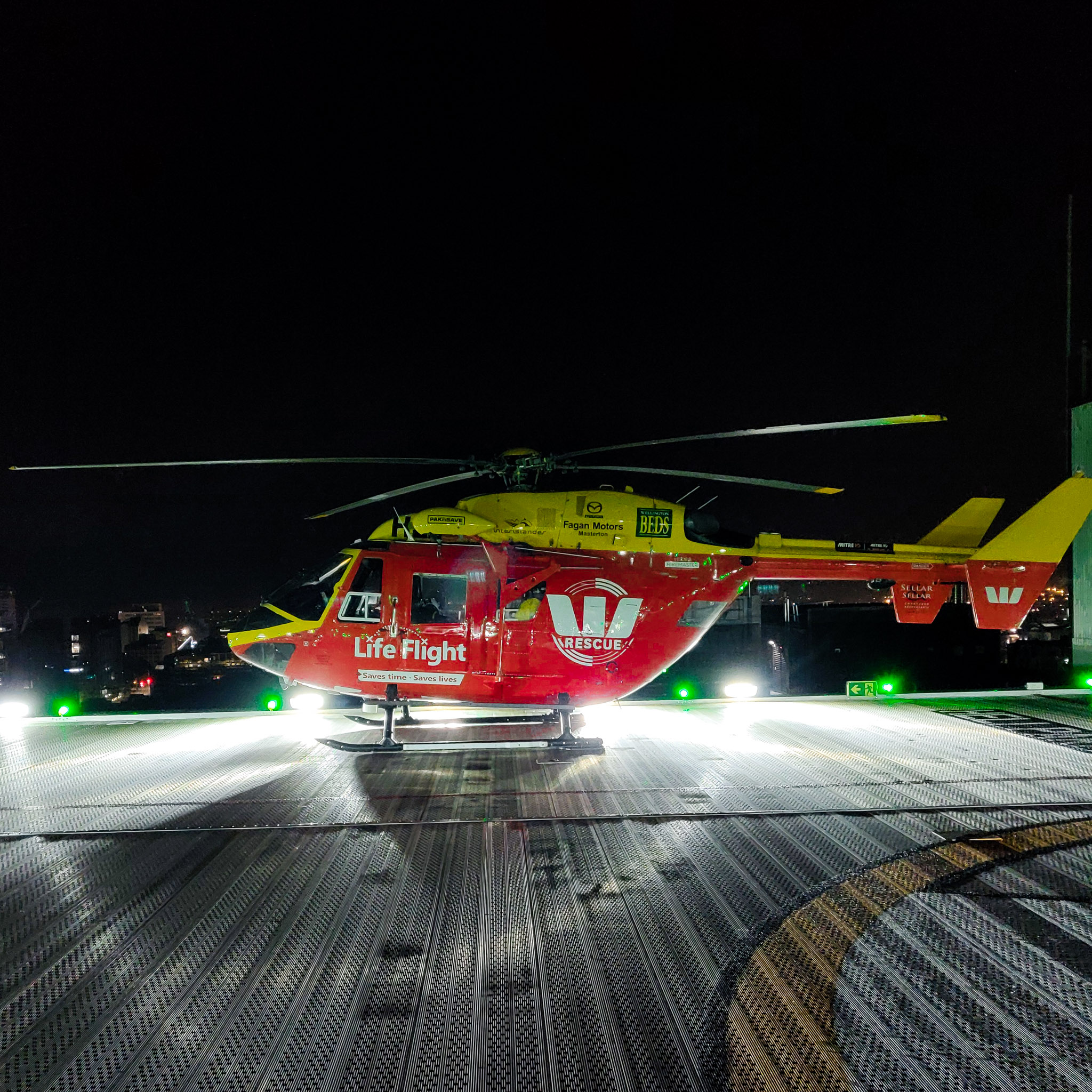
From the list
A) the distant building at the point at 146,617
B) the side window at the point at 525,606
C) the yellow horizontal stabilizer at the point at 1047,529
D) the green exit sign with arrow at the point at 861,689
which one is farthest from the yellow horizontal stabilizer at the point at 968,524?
the distant building at the point at 146,617

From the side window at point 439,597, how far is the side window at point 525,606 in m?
0.51

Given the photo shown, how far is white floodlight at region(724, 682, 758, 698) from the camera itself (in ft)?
30.3

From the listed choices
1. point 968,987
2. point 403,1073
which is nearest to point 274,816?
point 403,1073

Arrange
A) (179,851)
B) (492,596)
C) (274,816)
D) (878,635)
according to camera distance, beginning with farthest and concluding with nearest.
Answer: (878,635) → (492,596) → (274,816) → (179,851)

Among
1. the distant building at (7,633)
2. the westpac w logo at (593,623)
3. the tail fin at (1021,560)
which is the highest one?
the tail fin at (1021,560)

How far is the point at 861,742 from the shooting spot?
6523 mm

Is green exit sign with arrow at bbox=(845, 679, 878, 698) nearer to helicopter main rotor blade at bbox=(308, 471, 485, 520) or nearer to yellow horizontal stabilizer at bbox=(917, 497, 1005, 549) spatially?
yellow horizontal stabilizer at bbox=(917, 497, 1005, 549)

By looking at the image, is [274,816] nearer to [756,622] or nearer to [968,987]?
[968,987]

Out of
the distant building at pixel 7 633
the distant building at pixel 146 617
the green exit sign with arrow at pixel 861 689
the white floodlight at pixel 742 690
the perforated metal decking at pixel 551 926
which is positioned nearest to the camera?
the perforated metal decking at pixel 551 926

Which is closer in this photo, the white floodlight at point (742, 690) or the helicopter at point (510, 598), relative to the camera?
the helicopter at point (510, 598)

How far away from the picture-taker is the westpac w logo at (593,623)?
7.52 metres

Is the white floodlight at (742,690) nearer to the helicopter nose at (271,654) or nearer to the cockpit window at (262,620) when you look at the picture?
the helicopter nose at (271,654)

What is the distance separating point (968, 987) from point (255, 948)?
3052 mm

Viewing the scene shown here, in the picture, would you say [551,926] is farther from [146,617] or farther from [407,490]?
[146,617]
